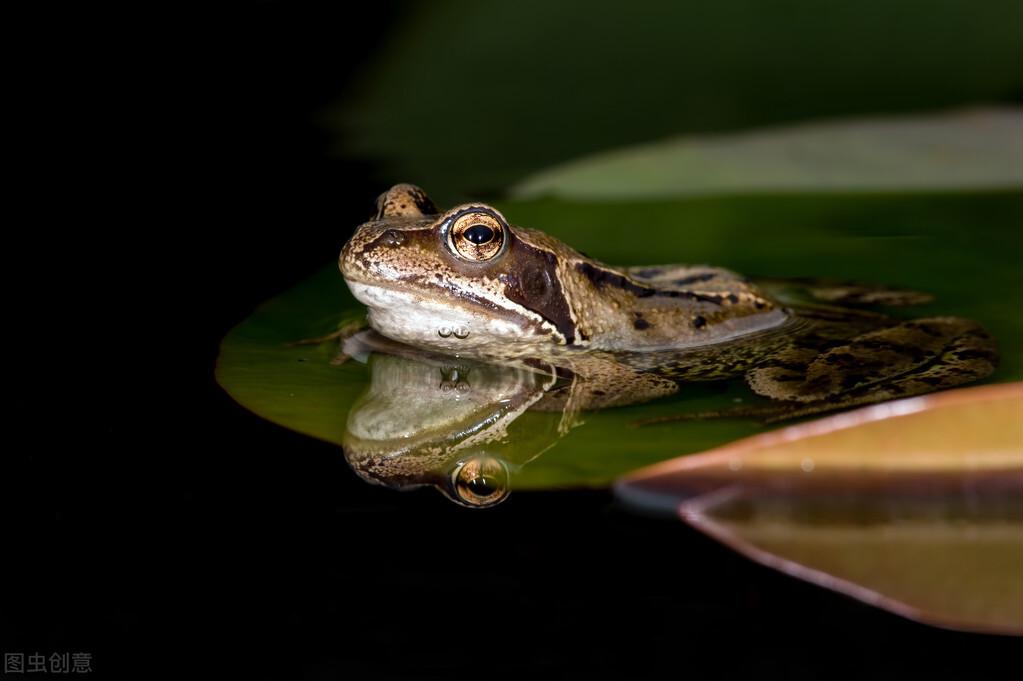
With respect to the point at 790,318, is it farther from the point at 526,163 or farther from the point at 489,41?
the point at 489,41

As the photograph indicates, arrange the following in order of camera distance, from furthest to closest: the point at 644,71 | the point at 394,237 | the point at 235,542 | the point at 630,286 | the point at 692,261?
the point at 644,71
the point at 692,261
the point at 630,286
the point at 394,237
the point at 235,542

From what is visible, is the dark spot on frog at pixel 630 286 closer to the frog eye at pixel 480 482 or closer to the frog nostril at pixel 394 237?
the frog nostril at pixel 394 237

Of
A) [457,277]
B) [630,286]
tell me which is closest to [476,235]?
[457,277]

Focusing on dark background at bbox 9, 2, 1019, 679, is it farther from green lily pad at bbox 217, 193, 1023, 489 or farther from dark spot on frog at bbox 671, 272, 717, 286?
dark spot on frog at bbox 671, 272, 717, 286

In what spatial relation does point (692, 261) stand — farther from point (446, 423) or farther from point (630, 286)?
point (446, 423)

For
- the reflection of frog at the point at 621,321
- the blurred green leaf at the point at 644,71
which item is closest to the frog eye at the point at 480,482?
the reflection of frog at the point at 621,321

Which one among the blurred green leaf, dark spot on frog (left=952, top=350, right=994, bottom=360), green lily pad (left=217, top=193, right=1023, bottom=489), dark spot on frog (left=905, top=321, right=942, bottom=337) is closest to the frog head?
green lily pad (left=217, top=193, right=1023, bottom=489)
